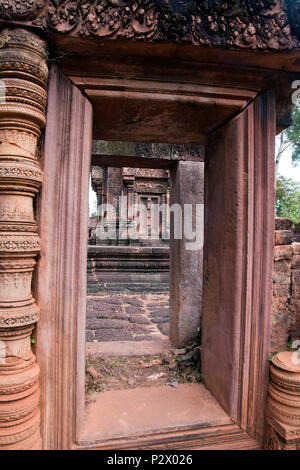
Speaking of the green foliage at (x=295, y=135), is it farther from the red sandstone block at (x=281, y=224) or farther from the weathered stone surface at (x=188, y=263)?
the red sandstone block at (x=281, y=224)

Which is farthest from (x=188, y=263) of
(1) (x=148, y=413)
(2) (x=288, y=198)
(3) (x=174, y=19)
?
(2) (x=288, y=198)

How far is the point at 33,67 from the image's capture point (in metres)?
1.15

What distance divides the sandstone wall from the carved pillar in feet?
4.43

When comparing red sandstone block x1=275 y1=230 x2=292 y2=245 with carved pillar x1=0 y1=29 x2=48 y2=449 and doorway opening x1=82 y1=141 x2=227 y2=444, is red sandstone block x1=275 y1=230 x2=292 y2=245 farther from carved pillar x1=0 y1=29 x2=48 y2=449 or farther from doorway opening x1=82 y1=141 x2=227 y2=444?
carved pillar x1=0 y1=29 x2=48 y2=449

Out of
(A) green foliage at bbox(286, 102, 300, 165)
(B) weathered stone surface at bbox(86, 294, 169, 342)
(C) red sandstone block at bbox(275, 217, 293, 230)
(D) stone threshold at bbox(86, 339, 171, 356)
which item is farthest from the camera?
(A) green foliage at bbox(286, 102, 300, 165)

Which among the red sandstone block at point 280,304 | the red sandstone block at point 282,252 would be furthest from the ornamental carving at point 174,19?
the red sandstone block at point 280,304

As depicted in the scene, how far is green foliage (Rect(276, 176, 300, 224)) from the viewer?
1466cm

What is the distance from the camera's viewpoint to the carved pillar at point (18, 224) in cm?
114

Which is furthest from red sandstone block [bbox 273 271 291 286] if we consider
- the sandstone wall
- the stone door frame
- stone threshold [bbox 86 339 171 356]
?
Answer: stone threshold [bbox 86 339 171 356]

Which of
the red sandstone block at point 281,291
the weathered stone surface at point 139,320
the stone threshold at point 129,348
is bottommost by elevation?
the weathered stone surface at point 139,320

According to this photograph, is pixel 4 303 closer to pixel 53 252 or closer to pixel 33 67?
pixel 53 252

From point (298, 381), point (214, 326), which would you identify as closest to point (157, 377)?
point (214, 326)

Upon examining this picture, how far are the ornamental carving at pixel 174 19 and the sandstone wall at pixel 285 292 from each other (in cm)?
106

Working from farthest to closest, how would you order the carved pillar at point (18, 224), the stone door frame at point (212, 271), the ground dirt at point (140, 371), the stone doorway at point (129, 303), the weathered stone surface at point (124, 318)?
1. the weathered stone surface at point (124, 318)
2. the stone doorway at point (129, 303)
3. the ground dirt at point (140, 371)
4. the stone door frame at point (212, 271)
5. the carved pillar at point (18, 224)
